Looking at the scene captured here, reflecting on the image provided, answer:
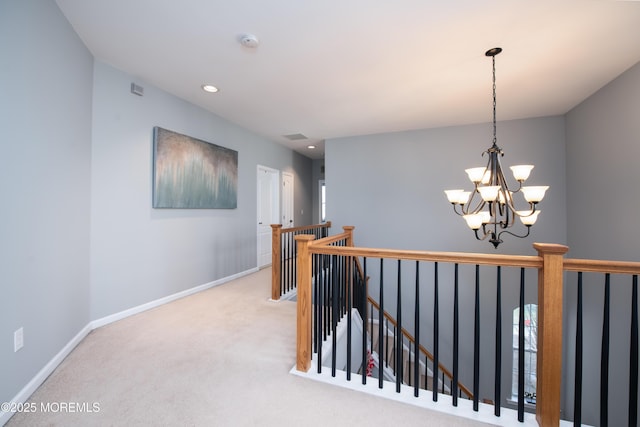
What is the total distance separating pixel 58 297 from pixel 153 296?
3.90 feet

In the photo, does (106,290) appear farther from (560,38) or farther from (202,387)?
(560,38)

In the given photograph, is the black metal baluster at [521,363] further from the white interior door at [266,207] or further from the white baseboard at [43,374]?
the white interior door at [266,207]

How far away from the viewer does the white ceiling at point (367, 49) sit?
196 cm

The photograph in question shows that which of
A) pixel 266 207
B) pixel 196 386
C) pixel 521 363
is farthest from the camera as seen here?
pixel 266 207

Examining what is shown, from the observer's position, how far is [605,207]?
3.13 m

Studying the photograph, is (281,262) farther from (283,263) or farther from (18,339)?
(18,339)

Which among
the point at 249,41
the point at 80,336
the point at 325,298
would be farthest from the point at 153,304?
the point at 249,41

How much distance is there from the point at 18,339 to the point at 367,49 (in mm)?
3210

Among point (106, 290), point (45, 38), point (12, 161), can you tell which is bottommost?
point (106, 290)

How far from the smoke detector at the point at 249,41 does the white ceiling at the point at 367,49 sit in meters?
0.04

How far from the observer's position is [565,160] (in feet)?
13.1

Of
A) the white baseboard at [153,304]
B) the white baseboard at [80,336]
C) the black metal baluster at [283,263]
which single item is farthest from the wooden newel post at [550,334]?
the white baseboard at [153,304]

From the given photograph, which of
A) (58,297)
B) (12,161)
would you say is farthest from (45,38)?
(58,297)

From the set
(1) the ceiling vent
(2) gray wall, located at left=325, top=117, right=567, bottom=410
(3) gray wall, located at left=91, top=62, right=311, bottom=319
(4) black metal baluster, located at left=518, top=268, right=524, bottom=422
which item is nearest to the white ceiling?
(3) gray wall, located at left=91, top=62, right=311, bottom=319
